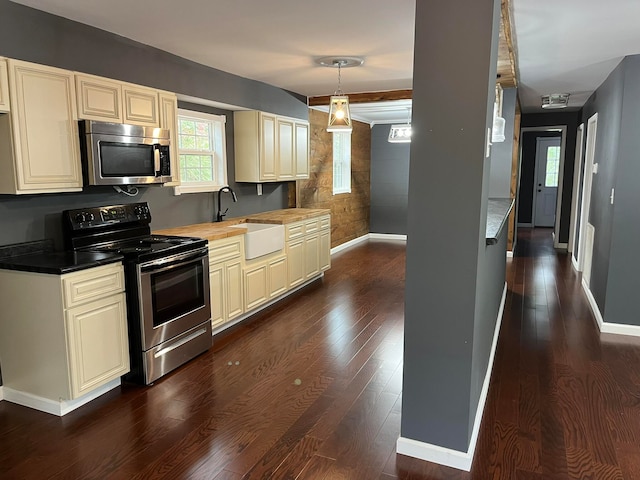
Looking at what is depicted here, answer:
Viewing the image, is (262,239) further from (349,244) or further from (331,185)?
(349,244)

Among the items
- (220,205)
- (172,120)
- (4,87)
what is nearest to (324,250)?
(220,205)

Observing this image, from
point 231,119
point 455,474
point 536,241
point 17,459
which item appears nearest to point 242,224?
point 231,119

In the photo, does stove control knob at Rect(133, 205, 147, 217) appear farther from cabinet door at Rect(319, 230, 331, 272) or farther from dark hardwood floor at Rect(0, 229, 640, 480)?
cabinet door at Rect(319, 230, 331, 272)

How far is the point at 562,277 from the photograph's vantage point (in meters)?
6.03

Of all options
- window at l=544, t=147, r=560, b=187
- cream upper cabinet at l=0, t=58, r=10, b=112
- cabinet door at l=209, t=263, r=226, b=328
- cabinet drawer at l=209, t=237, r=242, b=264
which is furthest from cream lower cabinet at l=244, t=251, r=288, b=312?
window at l=544, t=147, r=560, b=187

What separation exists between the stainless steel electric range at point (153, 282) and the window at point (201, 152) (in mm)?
860

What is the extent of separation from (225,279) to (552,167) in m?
9.35

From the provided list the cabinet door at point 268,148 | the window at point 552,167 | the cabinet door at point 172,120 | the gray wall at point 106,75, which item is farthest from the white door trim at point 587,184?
the cabinet door at point 172,120

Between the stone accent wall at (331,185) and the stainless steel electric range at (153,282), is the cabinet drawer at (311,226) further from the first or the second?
the stainless steel electric range at (153,282)

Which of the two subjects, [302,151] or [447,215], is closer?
[447,215]

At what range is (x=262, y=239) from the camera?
4465 millimetres

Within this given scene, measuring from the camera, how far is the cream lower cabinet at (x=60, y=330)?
8.59ft

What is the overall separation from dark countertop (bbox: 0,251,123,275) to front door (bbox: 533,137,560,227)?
10.2 meters

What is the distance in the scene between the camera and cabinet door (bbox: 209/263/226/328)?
3.80 m
